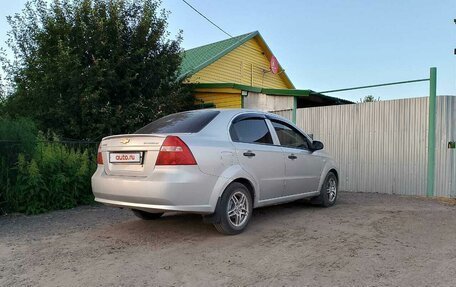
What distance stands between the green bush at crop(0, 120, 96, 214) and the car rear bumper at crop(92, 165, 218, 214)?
108 inches

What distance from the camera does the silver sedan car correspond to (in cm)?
454

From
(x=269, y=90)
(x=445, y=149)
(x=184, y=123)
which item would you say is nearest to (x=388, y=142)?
(x=445, y=149)

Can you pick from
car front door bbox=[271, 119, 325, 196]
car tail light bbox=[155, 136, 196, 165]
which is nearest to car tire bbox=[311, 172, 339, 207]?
car front door bbox=[271, 119, 325, 196]

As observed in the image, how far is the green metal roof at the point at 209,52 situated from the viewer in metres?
16.6

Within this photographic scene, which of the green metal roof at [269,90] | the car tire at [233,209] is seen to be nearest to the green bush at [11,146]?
the car tire at [233,209]

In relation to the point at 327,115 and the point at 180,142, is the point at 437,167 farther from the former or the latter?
the point at 180,142

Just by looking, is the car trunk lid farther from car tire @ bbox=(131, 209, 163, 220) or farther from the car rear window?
car tire @ bbox=(131, 209, 163, 220)

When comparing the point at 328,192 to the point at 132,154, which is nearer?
the point at 132,154

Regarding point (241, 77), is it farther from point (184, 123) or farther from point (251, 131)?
point (184, 123)

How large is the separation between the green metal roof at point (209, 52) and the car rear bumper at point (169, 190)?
1096cm

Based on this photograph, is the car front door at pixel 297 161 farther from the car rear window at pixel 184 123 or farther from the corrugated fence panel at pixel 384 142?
the corrugated fence panel at pixel 384 142

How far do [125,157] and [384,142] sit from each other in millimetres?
6321

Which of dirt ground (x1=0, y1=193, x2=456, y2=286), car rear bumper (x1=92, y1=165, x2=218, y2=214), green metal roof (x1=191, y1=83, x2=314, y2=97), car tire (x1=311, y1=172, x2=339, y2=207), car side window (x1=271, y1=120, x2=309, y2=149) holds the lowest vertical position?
dirt ground (x1=0, y1=193, x2=456, y2=286)

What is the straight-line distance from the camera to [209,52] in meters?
18.6
